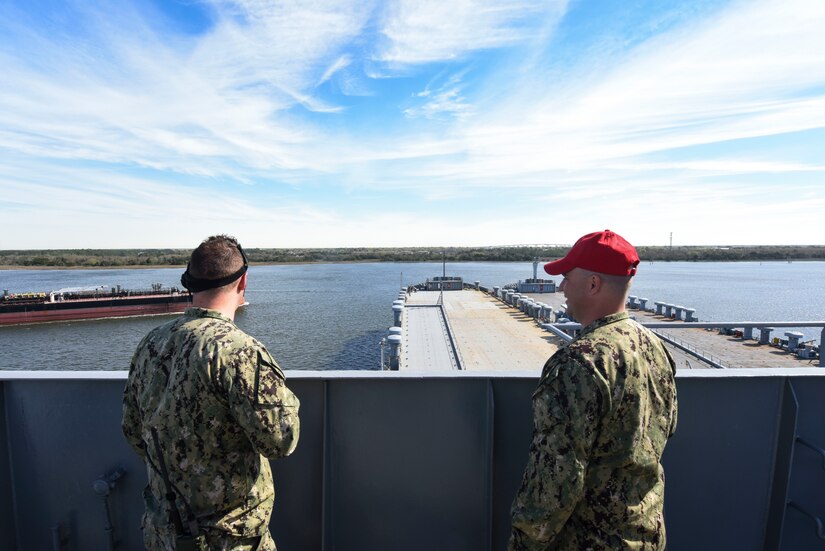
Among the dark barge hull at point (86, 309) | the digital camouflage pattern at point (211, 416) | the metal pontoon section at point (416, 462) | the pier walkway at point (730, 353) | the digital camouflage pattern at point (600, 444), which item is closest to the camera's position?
the digital camouflage pattern at point (600, 444)

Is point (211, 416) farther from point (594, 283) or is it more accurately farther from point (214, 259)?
point (594, 283)

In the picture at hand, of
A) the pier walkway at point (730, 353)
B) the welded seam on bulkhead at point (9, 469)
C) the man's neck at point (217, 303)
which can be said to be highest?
the man's neck at point (217, 303)

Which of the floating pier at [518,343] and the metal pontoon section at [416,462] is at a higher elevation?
the metal pontoon section at [416,462]

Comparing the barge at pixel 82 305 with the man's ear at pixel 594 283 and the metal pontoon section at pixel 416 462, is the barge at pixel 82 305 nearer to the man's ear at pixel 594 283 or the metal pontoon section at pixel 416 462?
the metal pontoon section at pixel 416 462

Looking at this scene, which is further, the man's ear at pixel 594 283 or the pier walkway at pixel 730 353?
the pier walkway at pixel 730 353

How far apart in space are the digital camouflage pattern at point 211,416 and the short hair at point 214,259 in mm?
160

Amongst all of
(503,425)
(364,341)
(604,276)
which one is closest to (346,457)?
(503,425)

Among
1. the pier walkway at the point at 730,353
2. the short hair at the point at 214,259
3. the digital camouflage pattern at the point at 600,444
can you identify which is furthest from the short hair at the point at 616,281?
the pier walkway at the point at 730,353

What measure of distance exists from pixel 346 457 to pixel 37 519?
189cm

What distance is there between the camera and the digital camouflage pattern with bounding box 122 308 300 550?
1606 millimetres

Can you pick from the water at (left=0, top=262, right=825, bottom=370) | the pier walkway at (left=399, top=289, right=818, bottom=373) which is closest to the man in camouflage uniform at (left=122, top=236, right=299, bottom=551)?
the pier walkway at (left=399, top=289, right=818, bottom=373)

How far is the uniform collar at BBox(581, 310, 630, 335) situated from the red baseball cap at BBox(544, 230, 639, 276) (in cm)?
16

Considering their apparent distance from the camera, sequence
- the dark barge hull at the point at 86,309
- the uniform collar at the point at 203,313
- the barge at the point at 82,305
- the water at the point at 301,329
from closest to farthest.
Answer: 1. the uniform collar at the point at 203,313
2. the water at the point at 301,329
3. the dark barge hull at the point at 86,309
4. the barge at the point at 82,305

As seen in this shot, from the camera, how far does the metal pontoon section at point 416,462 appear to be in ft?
8.05
